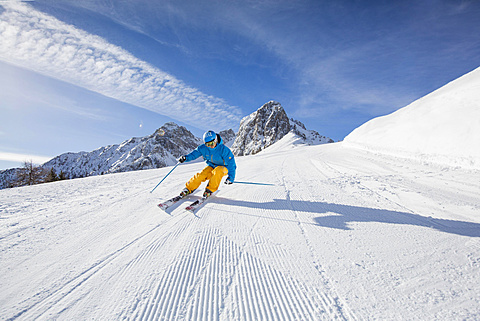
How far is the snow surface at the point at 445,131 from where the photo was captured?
6.11 m

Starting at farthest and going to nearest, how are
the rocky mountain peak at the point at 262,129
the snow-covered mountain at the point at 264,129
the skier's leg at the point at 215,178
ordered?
the rocky mountain peak at the point at 262,129 → the snow-covered mountain at the point at 264,129 → the skier's leg at the point at 215,178

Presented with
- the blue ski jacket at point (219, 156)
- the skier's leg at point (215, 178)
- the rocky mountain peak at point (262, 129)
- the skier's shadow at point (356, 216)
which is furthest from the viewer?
the rocky mountain peak at point (262, 129)

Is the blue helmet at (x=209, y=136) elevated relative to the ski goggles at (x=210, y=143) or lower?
elevated

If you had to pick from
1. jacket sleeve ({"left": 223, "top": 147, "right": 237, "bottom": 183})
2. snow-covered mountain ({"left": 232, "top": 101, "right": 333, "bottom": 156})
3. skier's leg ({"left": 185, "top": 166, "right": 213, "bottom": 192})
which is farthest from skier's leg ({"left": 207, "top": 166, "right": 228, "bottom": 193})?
snow-covered mountain ({"left": 232, "top": 101, "right": 333, "bottom": 156})

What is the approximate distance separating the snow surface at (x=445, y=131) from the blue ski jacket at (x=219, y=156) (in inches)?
273

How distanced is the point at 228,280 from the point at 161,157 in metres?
209

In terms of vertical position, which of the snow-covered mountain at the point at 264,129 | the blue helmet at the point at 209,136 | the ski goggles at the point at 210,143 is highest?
the snow-covered mountain at the point at 264,129

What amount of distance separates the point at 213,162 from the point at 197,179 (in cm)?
61

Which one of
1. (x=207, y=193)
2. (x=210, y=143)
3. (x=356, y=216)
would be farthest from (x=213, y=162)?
(x=356, y=216)

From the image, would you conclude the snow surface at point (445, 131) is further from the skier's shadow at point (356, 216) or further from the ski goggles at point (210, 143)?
the ski goggles at point (210, 143)

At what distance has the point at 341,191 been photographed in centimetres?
432

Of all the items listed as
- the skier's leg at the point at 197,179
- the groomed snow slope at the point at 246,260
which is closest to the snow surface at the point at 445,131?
the groomed snow slope at the point at 246,260

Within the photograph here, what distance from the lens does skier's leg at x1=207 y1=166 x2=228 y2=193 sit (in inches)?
163

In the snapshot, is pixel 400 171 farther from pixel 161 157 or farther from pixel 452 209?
pixel 161 157
